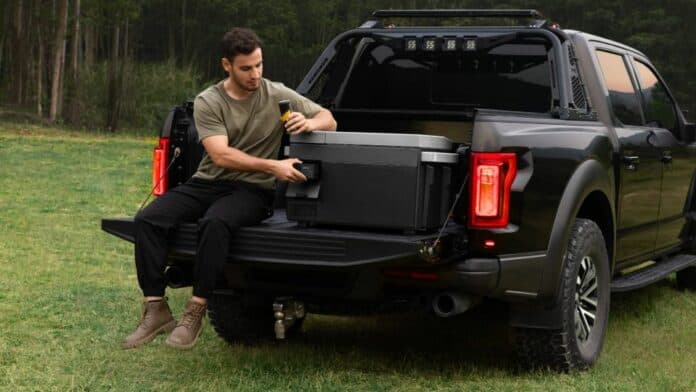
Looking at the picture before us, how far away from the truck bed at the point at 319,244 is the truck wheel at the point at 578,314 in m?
0.68

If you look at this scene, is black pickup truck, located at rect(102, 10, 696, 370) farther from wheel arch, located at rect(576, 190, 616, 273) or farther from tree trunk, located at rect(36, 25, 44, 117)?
tree trunk, located at rect(36, 25, 44, 117)

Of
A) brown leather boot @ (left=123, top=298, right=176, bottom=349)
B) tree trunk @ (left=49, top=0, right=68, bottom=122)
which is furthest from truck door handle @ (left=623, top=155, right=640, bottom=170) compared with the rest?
tree trunk @ (left=49, top=0, right=68, bottom=122)

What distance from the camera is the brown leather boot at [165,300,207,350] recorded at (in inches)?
189

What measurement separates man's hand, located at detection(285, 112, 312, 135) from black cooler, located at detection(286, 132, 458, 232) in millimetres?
34

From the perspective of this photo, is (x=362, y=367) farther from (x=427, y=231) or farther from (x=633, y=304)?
(x=633, y=304)

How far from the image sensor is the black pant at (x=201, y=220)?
183 inches

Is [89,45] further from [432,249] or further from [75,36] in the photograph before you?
[432,249]

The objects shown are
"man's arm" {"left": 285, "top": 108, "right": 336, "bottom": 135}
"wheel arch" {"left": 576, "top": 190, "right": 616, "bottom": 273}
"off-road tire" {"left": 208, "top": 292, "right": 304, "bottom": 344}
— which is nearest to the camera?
"man's arm" {"left": 285, "top": 108, "right": 336, "bottom": 135}

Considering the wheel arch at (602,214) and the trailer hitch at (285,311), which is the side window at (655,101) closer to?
the wheel arch at (602,214)

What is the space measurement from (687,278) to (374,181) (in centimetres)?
425

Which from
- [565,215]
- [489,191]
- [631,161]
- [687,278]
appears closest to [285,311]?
[489,191]

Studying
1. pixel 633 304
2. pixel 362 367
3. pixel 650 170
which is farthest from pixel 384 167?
pixel 633 304

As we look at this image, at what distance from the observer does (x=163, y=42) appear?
1941 inches

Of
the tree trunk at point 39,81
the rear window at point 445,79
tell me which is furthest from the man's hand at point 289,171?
the tree trunk at point 39,81
